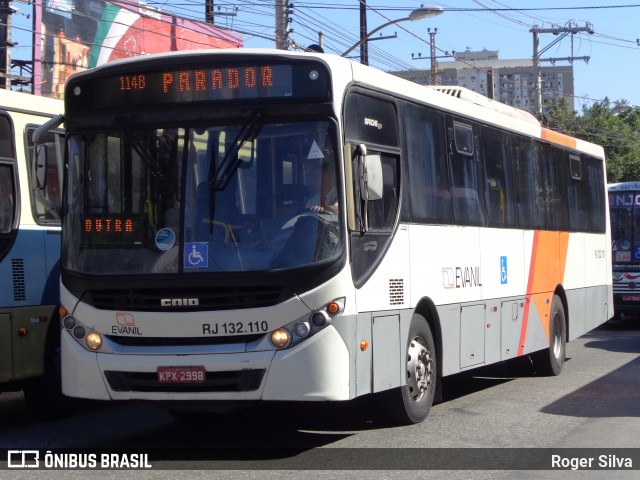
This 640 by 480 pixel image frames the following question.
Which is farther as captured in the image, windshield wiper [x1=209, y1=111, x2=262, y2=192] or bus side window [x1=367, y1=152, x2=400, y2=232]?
bus side window [x1=367, y1=152, x2=400, y2=232]

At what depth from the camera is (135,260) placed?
914 centimetres

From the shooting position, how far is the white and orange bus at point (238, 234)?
8.74m

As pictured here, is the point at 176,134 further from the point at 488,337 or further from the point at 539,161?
the point at 539,161

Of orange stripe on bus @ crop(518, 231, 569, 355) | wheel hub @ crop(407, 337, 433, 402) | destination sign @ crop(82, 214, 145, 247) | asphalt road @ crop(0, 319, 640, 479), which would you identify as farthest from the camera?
orange stripe on bus @ crop(518, 231, 569, 355)

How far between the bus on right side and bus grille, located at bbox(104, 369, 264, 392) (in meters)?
18.4

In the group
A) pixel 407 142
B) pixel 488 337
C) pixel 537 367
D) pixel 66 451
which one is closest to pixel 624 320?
pixel 537 367

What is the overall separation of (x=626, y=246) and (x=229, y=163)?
1927 cm

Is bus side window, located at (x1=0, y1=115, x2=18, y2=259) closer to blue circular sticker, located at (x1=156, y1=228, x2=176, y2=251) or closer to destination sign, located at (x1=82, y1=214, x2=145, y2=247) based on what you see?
destination sign, located at (x1=82, y1=214, x2=145, y2=247)

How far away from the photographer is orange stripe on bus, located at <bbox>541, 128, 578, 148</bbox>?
1589cm

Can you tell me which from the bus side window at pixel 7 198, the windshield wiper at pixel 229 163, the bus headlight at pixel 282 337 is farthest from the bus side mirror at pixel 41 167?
the bus headlight at pixel 282 337

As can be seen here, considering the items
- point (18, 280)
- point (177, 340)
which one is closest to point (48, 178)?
point (18, 280)

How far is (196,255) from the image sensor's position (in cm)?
891

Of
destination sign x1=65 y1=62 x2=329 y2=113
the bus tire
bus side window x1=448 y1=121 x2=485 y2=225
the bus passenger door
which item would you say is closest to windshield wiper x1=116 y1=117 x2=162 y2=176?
destination sign x1=65 y1=62 x2=329 y2=113

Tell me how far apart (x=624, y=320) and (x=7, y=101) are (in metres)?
21.7
